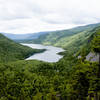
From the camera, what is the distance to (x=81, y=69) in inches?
956

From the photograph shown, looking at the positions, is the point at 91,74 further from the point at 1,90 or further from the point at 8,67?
the point at 8,67

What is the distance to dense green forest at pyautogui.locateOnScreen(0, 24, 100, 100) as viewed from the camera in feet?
73.5

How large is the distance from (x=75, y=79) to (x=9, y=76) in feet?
443

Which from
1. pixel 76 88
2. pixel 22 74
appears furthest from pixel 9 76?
pixel 76 88

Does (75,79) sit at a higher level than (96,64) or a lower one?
lower

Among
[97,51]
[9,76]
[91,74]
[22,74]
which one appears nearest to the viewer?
[97,51]

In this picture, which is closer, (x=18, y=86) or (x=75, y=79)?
(x=75, y=79)

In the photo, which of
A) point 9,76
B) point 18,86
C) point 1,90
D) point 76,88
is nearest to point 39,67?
point 9,76

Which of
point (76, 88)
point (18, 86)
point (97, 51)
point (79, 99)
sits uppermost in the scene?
point (97, 51)

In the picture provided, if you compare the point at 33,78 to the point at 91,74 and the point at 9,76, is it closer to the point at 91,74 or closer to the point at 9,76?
the point at 9,76

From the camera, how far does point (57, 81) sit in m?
134

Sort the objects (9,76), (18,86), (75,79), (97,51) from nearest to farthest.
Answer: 1. (97,51)
2. (75,79)
3. (18,86)
4. (9,76)

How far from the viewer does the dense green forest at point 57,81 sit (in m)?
22.4

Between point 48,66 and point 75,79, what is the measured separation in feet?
538
